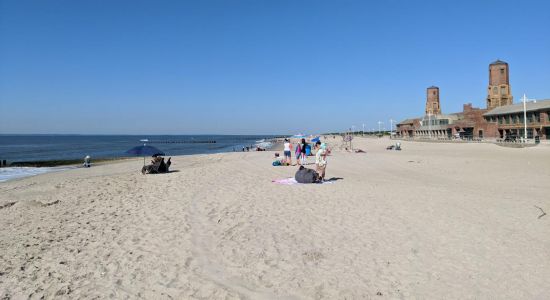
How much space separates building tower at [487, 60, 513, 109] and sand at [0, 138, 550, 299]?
72385 mm

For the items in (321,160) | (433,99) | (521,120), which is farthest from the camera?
(433,99)

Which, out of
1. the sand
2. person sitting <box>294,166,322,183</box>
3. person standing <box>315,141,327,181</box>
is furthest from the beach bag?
the sand

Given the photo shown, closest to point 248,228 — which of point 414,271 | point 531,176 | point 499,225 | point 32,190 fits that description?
point 414,271

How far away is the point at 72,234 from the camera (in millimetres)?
7141

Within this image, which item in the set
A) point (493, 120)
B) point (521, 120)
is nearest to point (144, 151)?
point (521, 120)

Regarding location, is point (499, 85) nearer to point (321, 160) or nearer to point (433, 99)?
point (433, 99)

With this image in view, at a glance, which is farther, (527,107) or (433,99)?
(433,99)

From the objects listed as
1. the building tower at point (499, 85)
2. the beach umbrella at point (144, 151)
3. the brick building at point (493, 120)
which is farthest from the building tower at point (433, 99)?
the beach umbrella at point (144, 151)

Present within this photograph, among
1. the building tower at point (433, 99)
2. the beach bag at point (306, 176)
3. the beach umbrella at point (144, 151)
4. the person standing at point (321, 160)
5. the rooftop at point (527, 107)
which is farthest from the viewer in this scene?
the building tower at point (433, 99)

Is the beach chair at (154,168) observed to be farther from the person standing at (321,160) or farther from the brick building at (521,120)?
the brick building at (521,120)

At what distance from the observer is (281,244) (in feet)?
20.9

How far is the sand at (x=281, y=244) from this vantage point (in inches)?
185

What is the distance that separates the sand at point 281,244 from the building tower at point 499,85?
72.4 metres

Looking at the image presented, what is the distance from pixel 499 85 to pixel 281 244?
3262 inches
